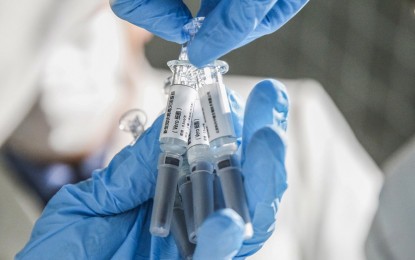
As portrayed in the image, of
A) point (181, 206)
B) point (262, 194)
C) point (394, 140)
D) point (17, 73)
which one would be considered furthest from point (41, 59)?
point (394, 140)

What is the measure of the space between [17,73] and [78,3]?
0.26 metres

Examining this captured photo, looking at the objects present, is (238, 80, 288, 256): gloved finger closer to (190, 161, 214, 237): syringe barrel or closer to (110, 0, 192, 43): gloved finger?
(190, 161, 214, 237): syringe barrel

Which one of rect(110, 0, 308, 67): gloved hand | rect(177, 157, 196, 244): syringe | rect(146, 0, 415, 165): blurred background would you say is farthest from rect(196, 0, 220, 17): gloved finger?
rect(146, 0, 415, 165): blurred background

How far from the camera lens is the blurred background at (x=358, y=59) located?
2.07m

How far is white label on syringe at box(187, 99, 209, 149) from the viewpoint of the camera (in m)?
0.89

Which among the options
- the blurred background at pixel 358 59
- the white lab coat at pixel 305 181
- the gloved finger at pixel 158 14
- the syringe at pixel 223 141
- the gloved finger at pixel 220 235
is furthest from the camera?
the blurred background at pixel 358 59

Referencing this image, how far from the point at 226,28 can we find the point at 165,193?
249 millimetres

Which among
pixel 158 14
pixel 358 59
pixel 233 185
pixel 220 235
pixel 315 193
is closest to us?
pixel 220 235

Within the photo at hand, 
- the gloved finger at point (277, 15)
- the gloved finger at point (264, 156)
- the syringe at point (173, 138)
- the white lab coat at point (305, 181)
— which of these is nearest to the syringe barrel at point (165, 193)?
the syringe at point (173, 138)

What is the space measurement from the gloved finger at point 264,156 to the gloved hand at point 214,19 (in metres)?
0.08

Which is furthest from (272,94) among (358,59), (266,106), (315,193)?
(358,59)

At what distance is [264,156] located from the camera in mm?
783

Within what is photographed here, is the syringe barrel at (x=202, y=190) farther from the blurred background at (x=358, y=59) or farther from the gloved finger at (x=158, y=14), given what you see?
the blurred background at (x=358, y=59)

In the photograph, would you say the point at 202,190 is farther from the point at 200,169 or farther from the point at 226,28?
the point at 226,28
